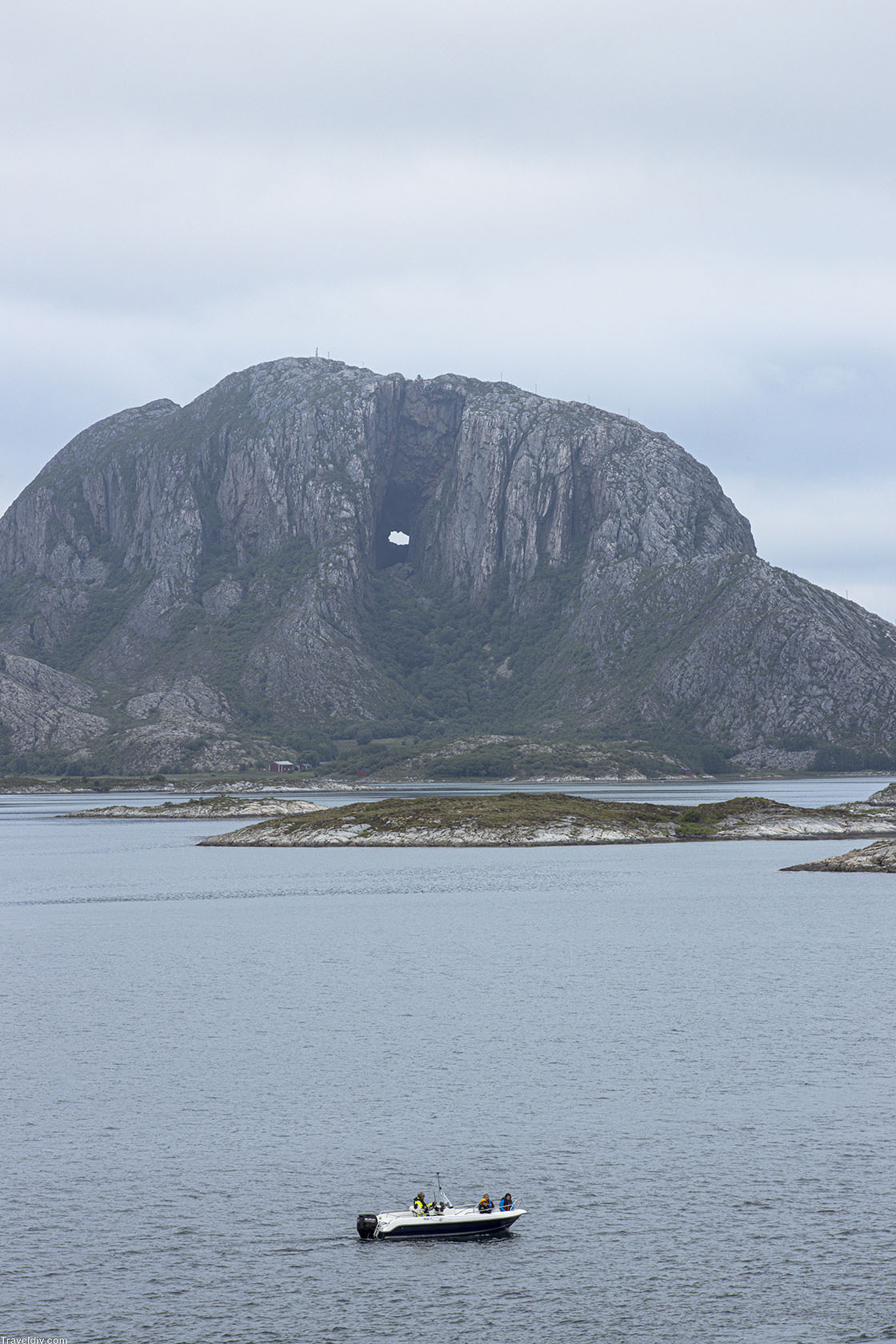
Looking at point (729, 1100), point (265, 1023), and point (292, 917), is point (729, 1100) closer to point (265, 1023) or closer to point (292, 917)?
point (265, 1023)

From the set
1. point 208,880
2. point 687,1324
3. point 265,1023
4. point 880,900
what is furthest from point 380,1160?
point 208,880

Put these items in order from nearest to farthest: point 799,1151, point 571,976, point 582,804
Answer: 1. point 799,1151
2. point 571,976
3. point 582,804

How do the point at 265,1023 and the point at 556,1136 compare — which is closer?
the point at 556,1136

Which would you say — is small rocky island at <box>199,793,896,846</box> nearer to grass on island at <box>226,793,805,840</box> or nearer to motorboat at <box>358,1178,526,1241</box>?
grass on island at <box>226,793,805,840</box>

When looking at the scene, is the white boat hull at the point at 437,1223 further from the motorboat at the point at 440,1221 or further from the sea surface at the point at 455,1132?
the sea surface at the point at 455,1132

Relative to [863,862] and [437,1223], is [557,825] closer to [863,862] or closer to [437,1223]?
[863,862]

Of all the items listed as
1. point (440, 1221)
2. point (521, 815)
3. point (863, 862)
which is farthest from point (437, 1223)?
point (521, 815)
